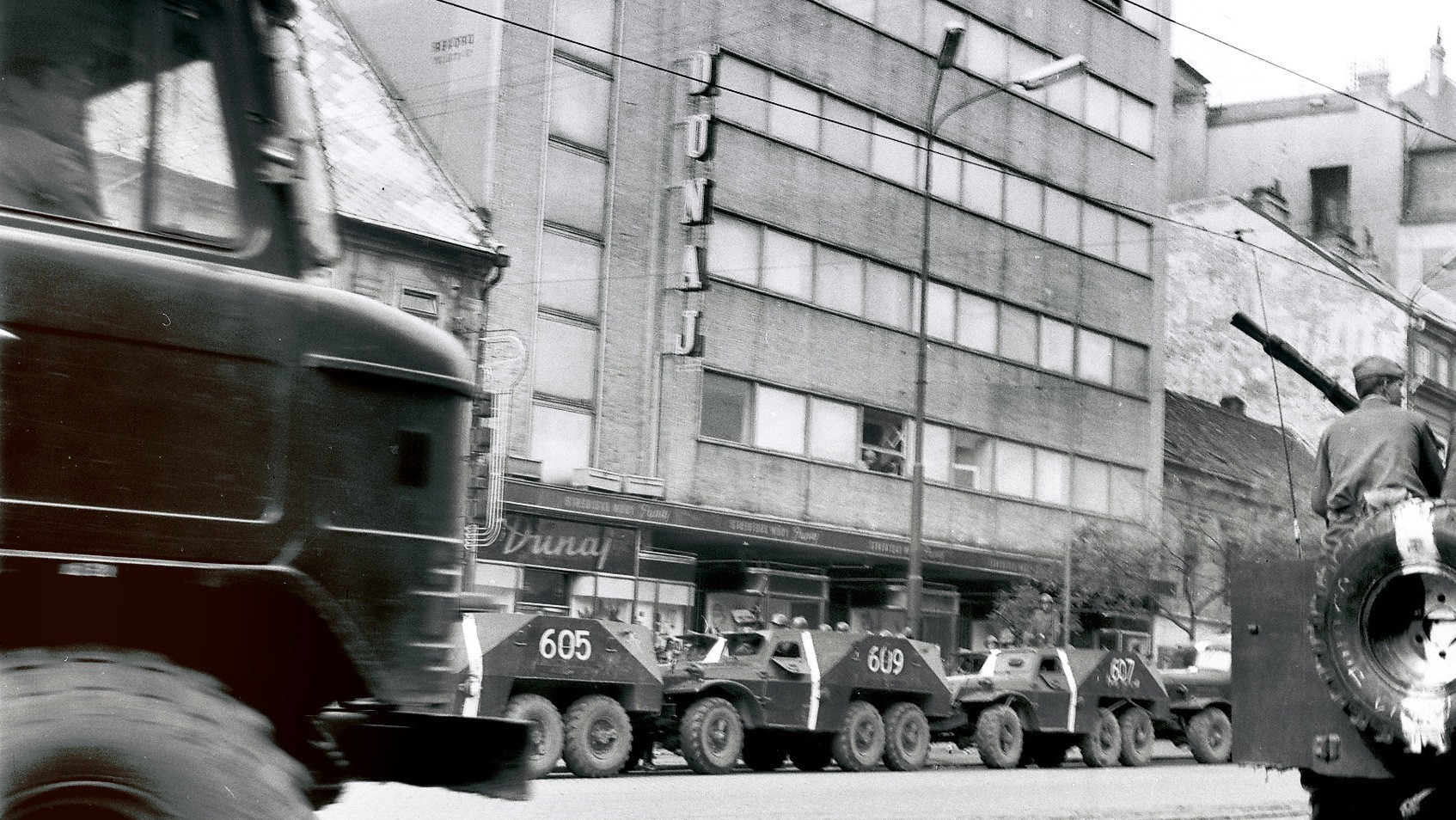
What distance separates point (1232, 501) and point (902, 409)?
9.89 metres

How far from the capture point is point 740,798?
14234mm

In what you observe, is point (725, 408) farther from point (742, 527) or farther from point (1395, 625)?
point (1395, 625)

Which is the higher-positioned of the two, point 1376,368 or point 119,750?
point 1376,368

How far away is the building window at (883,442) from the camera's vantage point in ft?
113

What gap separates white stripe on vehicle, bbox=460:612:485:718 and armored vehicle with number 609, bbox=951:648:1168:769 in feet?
27.6

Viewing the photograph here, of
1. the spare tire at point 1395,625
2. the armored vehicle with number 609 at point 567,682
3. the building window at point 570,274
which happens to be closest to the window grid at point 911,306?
the building window at point 570,274

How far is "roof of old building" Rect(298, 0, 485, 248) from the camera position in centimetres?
2645

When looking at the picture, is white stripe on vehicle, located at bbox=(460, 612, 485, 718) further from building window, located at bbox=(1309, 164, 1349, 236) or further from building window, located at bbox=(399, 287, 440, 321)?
building window, located at bbox=(1309, 164, 1349, 236)

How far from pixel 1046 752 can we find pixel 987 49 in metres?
18.0

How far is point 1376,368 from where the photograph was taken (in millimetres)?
7133

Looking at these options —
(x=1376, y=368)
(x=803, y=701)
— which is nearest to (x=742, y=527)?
(x=803, y=701)

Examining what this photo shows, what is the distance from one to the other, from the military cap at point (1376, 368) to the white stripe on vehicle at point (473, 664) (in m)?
11.0

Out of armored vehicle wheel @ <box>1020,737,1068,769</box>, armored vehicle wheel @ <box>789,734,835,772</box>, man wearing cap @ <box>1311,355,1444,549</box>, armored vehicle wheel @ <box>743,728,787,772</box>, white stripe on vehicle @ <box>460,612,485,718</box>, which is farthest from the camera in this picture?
armored vehicle wheel @ <box>1020,737,1068,769</box>

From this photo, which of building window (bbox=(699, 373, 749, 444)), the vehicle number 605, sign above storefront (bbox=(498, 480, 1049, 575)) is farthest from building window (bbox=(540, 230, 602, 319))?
the vehicle number 605
